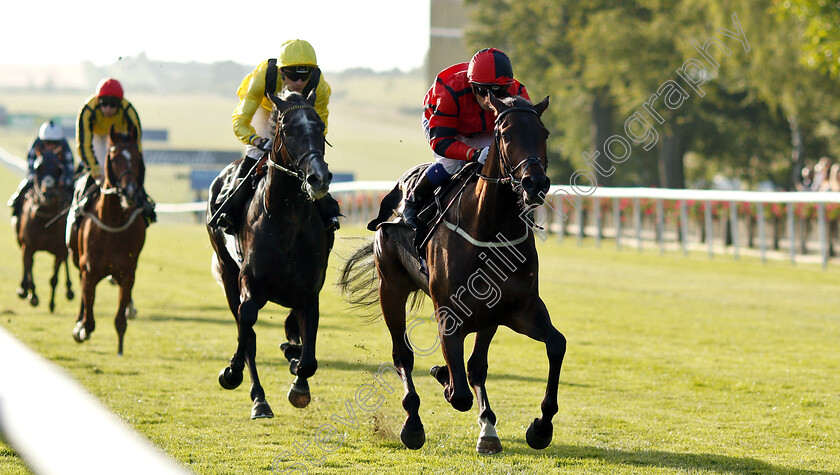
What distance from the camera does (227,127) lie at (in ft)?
344

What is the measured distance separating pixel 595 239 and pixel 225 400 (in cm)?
1678

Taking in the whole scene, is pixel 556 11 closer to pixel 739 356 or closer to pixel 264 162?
pixel 739 356

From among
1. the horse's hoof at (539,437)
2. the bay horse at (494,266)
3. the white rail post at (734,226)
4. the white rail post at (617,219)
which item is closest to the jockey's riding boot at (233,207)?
the bay horse at (494,266)

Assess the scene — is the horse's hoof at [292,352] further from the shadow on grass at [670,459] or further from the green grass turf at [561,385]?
the shadow on grass at [670,459]

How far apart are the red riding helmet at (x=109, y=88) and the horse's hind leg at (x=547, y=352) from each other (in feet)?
17.8

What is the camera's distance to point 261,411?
5875mm

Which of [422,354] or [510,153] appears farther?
[422,354]

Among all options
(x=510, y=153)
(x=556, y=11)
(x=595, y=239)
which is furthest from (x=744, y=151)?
(x=510, y=153)

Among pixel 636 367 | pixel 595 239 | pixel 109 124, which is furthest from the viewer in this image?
pixel 595 239

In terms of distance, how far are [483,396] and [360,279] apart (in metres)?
1.48

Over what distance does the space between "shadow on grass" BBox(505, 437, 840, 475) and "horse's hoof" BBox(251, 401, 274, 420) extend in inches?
55.1

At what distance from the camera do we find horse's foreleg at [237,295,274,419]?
18.8 feet

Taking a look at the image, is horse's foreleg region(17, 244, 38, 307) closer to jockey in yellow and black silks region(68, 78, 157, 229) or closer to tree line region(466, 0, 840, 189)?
jockey in yellow and black silks region(68, 78, 157, 229)

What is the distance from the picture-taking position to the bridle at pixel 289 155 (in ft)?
17.3
